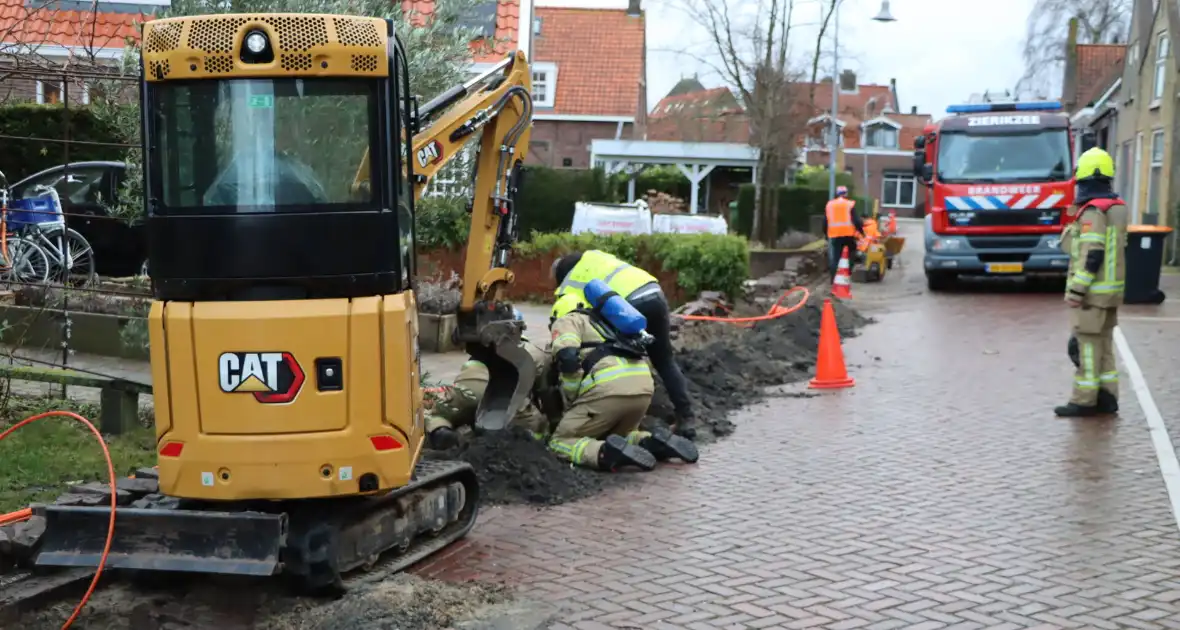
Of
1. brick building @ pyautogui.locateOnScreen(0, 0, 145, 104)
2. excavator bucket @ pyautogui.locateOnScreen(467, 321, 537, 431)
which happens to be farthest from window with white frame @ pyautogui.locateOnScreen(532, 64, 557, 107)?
excavator bucket @ pyautogui.locateOnScreen(467, 321, 537, 431)

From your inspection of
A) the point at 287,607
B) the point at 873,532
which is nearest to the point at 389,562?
the point at 287,607

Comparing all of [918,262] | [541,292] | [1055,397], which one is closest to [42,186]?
[541,292]

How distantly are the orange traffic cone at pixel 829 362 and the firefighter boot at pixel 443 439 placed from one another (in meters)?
4.61

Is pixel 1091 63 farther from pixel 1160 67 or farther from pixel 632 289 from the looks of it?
pixel 632 289

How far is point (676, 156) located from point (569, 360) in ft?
105

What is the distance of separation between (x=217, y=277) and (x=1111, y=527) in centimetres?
515

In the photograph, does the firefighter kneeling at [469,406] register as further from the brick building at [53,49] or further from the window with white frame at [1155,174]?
the window with white frame at [1155,174]

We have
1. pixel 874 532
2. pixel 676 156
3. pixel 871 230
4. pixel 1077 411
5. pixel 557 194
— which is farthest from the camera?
pixel 676 156

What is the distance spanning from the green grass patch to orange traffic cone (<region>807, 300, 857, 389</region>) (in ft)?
20.5

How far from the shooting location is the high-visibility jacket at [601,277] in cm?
902

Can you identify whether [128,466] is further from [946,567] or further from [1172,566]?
[1172,566]

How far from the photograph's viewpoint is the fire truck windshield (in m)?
19.4

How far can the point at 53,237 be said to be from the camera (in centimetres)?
1423

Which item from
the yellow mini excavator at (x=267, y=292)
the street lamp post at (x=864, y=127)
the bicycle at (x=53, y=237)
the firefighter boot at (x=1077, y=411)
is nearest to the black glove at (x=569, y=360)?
the yellow mini excavator at (x=267, y=292)
